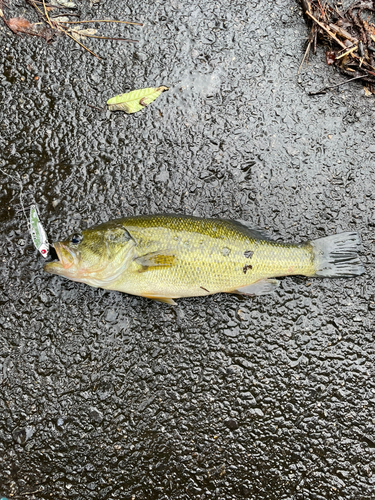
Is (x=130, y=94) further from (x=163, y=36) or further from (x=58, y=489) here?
(x=58, y=489)

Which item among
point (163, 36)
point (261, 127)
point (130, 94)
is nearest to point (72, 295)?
point (130, 94)

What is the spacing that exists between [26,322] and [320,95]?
368 centimetres

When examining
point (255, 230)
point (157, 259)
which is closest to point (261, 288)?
point (255, 230)

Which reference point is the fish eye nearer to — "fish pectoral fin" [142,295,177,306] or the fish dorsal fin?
"fish pectoral fin" [142,295,177,306]

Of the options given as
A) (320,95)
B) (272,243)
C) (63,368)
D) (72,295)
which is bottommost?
(63,368)

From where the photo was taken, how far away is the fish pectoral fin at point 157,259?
9.45 feet

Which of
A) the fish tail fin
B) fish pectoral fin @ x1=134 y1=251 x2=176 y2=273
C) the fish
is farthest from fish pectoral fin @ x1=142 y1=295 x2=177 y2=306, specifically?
the fish tail fin

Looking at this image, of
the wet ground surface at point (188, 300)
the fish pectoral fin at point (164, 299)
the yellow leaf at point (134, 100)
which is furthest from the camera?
the yellow leaf at point (134, 100)

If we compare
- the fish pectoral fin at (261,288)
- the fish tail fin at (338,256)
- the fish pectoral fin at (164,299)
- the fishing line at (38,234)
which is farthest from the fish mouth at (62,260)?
the fish tail fin at (338,256)

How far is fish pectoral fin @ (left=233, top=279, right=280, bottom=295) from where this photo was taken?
3078 mm

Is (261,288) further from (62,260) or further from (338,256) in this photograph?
(62,260)

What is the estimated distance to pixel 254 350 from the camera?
10.8 ft

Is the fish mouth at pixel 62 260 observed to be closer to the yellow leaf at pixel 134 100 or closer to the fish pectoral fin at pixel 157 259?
the fish pectoral fin at pixel 157 259

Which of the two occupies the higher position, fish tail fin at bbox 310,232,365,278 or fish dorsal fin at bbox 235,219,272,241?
fish dorsal fin at bbox 235,219,272,241
